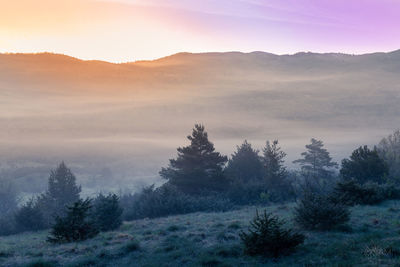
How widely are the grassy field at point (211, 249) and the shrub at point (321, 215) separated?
58cm

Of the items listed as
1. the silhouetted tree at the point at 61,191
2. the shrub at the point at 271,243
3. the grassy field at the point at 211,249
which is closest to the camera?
the grassy field at the point at 211,249

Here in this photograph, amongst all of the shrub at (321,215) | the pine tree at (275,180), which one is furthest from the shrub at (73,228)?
the pine tree at (275,180)

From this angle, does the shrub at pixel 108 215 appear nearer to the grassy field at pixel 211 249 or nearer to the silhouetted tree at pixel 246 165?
the grassy field at pixel 211 249

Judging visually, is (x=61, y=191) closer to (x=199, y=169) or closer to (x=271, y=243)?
(x=199, y=169)

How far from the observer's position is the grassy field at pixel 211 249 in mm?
12742

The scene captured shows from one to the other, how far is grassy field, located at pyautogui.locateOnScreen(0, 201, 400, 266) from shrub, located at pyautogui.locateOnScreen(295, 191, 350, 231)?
0.58 metres

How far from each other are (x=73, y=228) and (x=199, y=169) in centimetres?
2470

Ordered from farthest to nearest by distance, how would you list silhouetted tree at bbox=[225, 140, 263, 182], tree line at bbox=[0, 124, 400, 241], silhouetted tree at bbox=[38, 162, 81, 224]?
silhouetted tree at bbox=[225, 140, 263, 182] < silhouetted tree at bbox=[38, 162, 81, 224] < tree line at bbox=[0, 124, 400, 241]

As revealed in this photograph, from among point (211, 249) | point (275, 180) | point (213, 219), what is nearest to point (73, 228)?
point (211, 249)

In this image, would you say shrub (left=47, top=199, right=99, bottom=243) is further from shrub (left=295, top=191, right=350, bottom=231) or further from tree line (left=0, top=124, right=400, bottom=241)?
shrub (left=295, top=191, right=350, bottom=231)

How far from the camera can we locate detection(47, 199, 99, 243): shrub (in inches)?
766

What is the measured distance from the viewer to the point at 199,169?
43.5m

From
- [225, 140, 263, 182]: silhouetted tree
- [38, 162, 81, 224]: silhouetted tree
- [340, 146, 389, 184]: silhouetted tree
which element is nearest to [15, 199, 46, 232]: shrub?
A: [38, 162, 81, 224]: silhouetted tree

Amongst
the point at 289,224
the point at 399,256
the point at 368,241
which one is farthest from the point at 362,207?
the point at 399,256
